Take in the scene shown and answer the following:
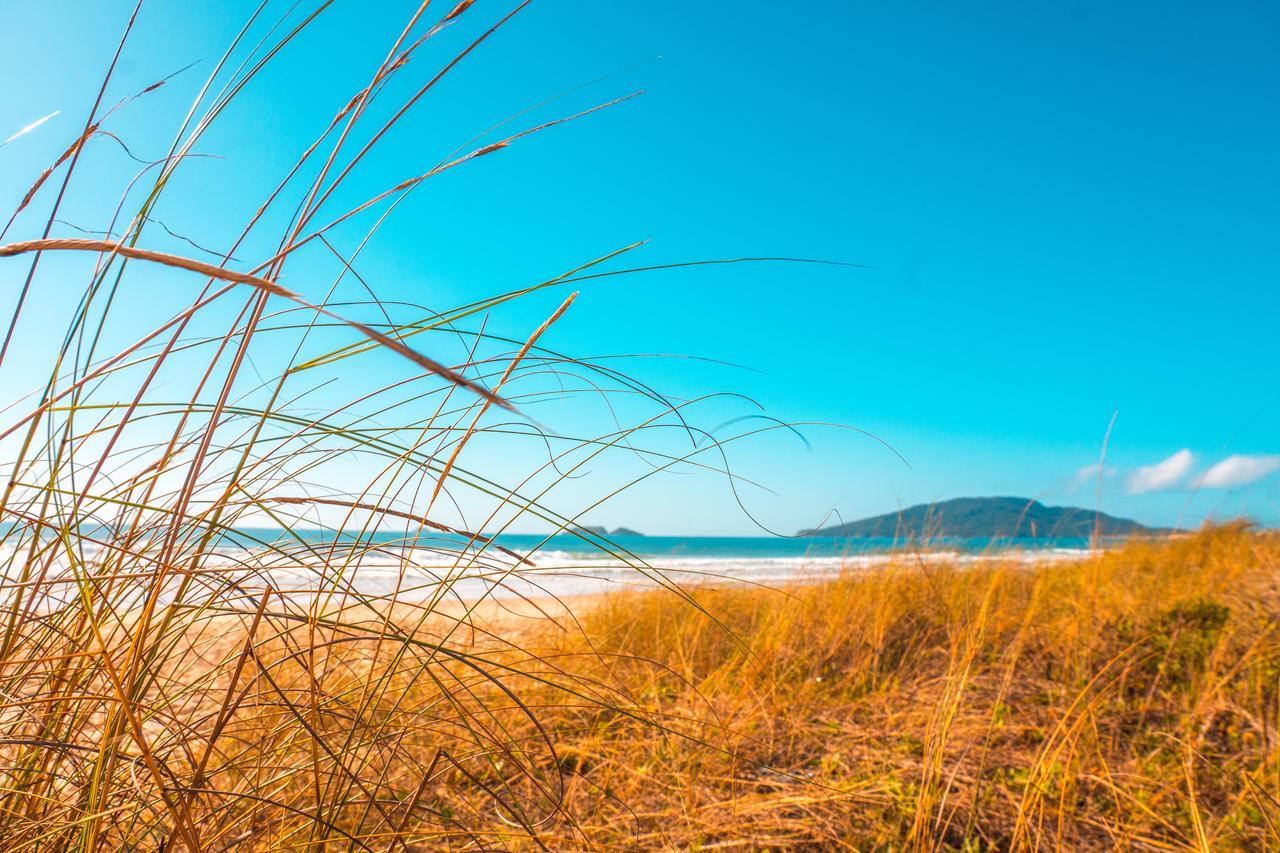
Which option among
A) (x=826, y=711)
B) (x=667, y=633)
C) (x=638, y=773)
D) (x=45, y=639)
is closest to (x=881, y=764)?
Answer: (x=826, y=711)

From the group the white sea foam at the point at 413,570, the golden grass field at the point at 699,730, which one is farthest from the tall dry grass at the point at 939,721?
the white sea foam at the point at 413,570

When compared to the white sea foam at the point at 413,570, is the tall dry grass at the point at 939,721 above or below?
below

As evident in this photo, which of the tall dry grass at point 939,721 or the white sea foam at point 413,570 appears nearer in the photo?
the white sea foam at point 413,570

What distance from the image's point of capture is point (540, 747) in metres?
2.15

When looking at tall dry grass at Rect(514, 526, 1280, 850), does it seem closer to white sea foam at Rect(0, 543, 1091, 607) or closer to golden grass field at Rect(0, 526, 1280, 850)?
golden grass field at Rect(0, 526, 1280, 850)

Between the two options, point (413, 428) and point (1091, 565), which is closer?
point (413, 428)

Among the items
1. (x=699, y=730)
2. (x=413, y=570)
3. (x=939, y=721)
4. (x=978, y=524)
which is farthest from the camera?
(x=978, y=524)

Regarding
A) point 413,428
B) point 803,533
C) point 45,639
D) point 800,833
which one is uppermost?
point 413,428

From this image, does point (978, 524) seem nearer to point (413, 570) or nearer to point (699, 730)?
point (699, 730)

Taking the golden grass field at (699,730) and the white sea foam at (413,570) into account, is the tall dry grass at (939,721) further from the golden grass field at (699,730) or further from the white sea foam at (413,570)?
the white sea foam at (413,570)

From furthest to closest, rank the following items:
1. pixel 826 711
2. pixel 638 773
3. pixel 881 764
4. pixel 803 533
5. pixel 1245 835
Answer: pixel 826 711, pixel 881 764, pixel 638 773, pixel 1245 835, pixel 803 533

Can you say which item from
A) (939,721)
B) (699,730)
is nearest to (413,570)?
(699,730)

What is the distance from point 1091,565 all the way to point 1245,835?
12.1 feet

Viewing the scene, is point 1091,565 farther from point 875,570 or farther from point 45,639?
point 45,639
